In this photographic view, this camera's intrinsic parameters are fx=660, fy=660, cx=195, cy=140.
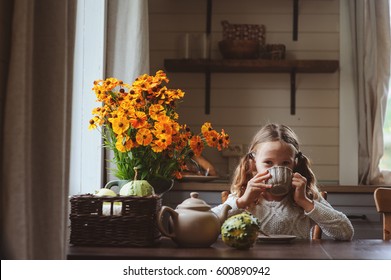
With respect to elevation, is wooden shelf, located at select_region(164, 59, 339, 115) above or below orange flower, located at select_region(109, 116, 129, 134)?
above

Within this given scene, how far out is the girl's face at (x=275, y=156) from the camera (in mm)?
2127

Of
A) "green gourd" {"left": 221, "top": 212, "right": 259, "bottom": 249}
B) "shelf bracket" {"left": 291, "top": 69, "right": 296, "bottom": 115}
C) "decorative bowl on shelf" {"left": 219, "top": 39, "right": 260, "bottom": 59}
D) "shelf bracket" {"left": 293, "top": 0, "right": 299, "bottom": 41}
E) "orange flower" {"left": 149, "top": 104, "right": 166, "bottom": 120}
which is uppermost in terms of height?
"shelf bracket" {"left": 293, "top": 0, "right": 299, "bottom": 41}

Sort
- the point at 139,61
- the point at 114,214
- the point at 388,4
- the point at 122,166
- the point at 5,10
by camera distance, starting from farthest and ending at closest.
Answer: the point at 388,4 < the point at 139,61 < the point at 122,166 < the point at 114,214 < the point at 5,10

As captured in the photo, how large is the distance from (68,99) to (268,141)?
0.97 m

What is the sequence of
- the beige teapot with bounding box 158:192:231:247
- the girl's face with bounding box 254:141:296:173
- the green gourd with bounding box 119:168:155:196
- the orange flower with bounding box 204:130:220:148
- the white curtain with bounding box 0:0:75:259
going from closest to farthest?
1. the white curtain with bounding box 0:0:75:259
2. the beige teapot with bounding box 158:192:231:247
3. the green gourd with bounding box 119:168:155:196
4. the orange flower with bounding box 204:130:220:148
5. the girl's face with bounding box 254:141:296:173

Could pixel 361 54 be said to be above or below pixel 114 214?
above

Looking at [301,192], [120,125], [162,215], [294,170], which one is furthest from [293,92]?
[162,215]

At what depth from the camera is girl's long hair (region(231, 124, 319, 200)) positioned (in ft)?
7.36

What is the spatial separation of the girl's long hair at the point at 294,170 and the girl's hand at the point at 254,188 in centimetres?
25

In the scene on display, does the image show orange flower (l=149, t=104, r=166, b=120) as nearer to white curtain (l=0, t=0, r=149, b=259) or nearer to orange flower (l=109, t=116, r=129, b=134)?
orange flower (l=109, t=116, r=129, b=134)

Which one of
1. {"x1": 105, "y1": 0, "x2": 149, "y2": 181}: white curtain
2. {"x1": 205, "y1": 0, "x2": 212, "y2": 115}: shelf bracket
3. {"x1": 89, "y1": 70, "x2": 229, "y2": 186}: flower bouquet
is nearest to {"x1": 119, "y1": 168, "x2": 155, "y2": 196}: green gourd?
{"x1": 89, "y1": 70, "x2": 229, "y2": 186}: flower bouquet

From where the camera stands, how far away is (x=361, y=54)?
3740 millimetres
